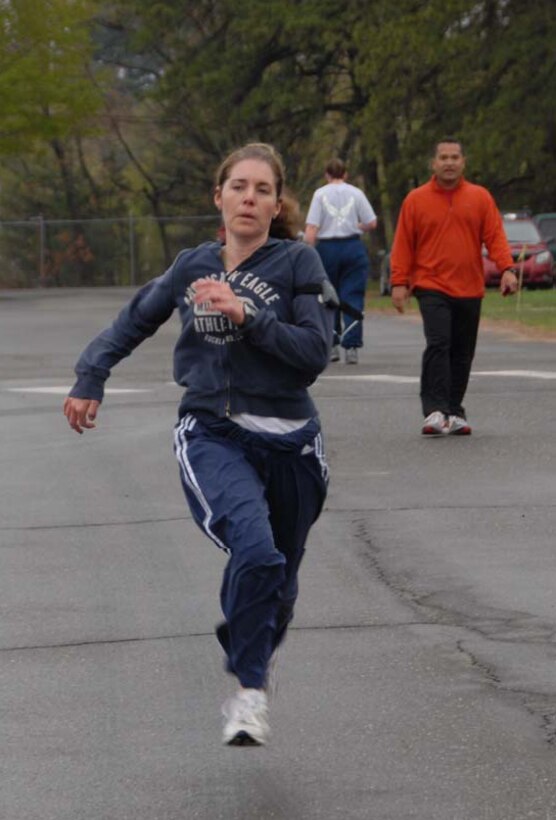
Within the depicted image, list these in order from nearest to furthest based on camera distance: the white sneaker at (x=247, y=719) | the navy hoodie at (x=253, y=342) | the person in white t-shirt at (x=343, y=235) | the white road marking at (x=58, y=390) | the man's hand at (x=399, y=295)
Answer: the white sneaker at (x=247, y=719) < the navy hoodie at (x=253, y=342) < the man's hand at (x=399, y=295) < the white road marking at (x=58, y=390) < the person in white t-shirt at (x=343, y=235)

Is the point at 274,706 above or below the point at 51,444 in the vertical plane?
above

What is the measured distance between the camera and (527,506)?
9.90 meters

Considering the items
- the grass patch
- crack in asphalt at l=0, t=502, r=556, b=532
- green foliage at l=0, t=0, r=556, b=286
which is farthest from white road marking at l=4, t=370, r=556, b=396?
green foliage at l=0, t=0, r=556, b=286

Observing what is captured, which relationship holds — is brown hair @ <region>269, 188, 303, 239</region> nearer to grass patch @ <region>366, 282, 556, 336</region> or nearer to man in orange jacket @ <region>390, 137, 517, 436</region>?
man in orange jacket @ <region>390, 137, 517, 436</region>

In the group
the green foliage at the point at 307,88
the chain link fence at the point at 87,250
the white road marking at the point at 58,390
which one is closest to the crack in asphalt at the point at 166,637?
the white road marking at the point at 58,390

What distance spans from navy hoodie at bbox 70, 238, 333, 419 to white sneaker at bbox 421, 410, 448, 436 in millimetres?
7071

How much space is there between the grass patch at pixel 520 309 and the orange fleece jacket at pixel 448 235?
11.1 meters

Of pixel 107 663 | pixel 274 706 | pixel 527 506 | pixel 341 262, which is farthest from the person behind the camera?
pixel 341 262

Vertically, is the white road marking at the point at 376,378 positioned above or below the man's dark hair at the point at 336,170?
below

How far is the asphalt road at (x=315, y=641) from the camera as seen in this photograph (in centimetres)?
513

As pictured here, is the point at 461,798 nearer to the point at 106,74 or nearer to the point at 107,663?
the point at 107,663

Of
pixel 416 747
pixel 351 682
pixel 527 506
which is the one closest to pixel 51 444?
pixel 527 506

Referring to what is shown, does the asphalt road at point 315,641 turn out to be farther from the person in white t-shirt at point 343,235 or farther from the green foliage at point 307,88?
the green foliage at point 307,88

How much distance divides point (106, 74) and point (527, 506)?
4497cm
